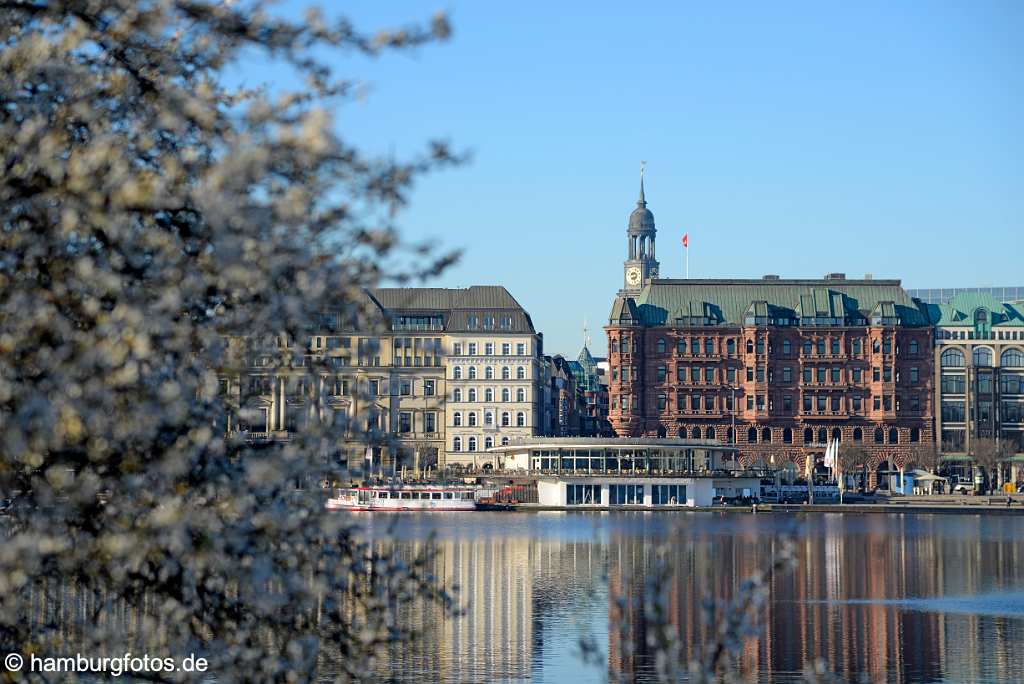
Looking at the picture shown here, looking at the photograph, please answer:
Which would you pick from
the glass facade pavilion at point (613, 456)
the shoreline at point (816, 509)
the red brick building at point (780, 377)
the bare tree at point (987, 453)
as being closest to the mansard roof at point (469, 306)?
the red brick building at point (780, 377)

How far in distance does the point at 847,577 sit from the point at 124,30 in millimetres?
60792

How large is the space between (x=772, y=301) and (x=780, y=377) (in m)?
7.80

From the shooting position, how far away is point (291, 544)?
11.5 meters

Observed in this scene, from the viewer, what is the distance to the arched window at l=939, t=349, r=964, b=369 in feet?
538

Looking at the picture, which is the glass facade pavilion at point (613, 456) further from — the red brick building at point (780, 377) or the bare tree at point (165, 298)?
the bare tree at point (165, 298)

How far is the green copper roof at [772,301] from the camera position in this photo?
162 metres

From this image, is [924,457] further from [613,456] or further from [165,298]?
[165,298]

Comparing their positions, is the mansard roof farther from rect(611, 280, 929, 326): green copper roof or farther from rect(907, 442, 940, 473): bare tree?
rect(907, 442, 940, 473): bare tree

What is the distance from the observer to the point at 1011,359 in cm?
16562

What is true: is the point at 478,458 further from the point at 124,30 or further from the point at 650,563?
the point at 124,30

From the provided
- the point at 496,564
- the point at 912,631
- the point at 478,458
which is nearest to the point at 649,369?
the point at 478,458

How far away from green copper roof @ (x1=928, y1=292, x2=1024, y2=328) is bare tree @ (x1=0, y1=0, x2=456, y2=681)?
524 ft

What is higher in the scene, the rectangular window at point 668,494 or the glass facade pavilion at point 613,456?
the glass facade pavilion at point 613,456

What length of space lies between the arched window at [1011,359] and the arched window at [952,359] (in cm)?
444
